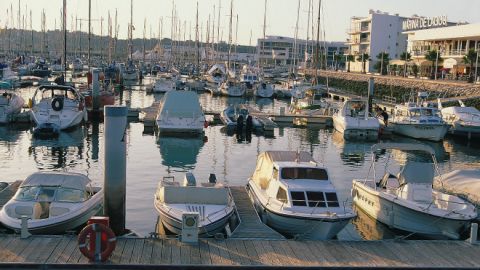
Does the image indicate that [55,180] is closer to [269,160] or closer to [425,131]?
[269,160]

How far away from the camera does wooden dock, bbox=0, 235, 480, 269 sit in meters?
13.8

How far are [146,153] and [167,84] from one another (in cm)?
4726

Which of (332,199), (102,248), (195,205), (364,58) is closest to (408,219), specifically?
(332,199)

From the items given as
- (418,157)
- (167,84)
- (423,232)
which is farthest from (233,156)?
(167,84)

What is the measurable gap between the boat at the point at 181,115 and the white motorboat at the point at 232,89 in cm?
3811

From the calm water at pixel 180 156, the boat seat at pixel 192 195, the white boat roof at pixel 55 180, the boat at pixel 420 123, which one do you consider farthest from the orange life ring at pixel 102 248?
the boat at pixel 420 123

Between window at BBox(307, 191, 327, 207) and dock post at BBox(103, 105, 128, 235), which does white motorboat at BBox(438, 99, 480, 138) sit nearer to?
window at BBox(307, 191, 327, 207)

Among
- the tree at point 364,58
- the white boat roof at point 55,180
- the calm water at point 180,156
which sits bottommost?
the calm water at point 180,156

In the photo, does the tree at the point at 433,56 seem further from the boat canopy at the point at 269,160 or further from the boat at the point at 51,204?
the boat at the point at 51,204

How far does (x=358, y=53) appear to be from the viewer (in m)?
139

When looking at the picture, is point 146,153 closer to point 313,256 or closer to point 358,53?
point 313,256

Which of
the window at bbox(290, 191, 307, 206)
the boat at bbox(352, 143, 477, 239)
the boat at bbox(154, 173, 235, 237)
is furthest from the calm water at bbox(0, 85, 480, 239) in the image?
the window at bbox(290, 191, 307, 206)

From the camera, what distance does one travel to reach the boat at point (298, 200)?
58.1 ft

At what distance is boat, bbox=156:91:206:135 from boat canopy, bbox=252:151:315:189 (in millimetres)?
19205
